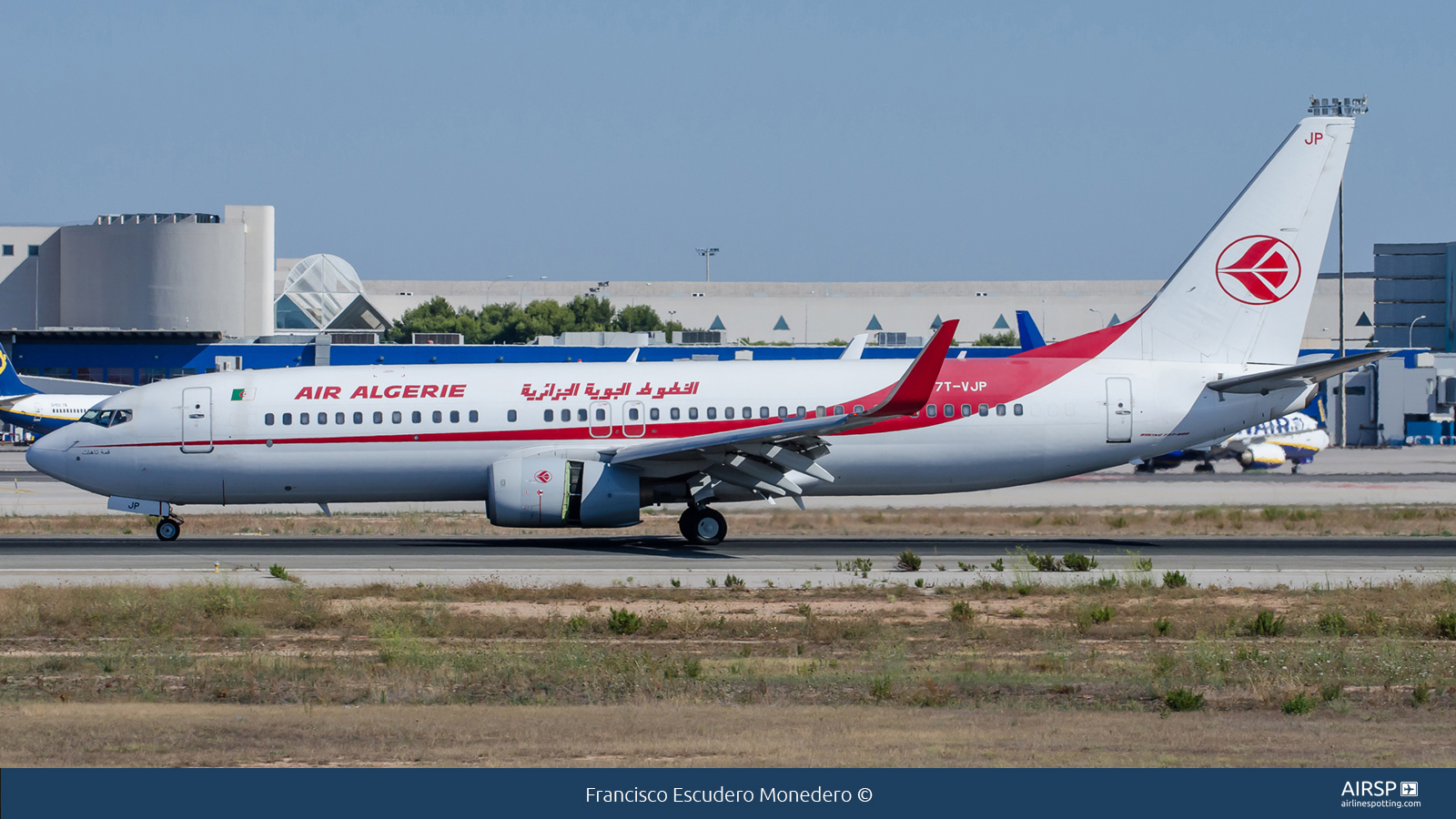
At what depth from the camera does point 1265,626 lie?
17.5 metres

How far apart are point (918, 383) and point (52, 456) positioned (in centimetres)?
1838

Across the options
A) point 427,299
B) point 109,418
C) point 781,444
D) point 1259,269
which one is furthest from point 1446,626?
point 427,299

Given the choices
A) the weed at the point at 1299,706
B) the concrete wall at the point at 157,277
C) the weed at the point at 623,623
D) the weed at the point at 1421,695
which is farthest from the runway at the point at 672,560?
the concrete wall at the point at 157,277

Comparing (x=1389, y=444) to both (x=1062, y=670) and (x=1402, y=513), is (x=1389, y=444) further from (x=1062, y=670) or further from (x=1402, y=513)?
(x=1062, y=670)

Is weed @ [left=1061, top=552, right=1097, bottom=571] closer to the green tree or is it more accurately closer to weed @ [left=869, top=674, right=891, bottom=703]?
weed @ [left=869, top=674, right=891, bottom=703]

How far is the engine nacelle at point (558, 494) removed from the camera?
27219 millimetres

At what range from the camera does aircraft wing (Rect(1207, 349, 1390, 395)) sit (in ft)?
89.3

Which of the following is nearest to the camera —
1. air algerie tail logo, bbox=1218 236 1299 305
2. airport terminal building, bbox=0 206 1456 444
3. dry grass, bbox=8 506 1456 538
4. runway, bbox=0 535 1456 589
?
runway, bbox=0 535 1456 589

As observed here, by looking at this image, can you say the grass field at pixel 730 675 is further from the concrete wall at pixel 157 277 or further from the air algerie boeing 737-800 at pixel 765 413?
the concrete wall at pixel 157 277

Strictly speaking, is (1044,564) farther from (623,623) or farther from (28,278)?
(28,278)

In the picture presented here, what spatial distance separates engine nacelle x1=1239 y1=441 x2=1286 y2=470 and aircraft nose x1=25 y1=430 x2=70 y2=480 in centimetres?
5035

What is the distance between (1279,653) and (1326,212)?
1824 cm

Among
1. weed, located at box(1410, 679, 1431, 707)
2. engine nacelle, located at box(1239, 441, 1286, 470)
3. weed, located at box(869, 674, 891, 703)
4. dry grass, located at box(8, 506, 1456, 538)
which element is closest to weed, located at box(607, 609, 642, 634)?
weed, located at box(869, 674, 891, 703)

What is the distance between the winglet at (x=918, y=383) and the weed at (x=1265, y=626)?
9.19 metres
